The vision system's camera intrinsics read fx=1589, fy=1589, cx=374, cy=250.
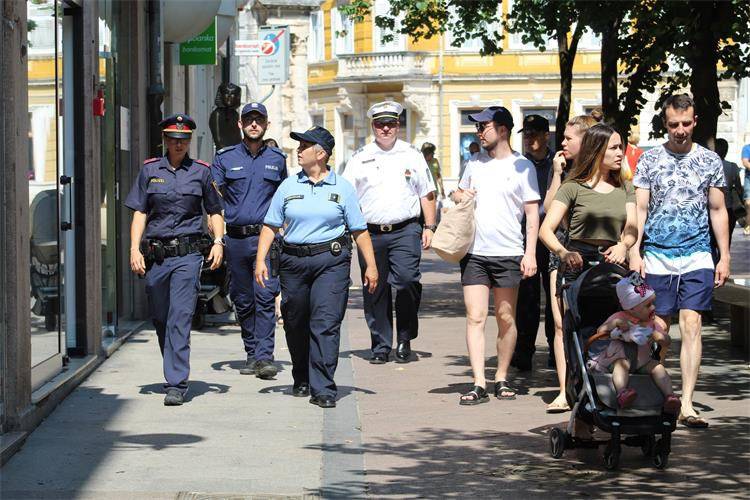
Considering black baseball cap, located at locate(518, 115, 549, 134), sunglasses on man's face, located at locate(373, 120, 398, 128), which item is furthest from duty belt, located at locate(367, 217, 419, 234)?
black baseball cap, located at locate(518, 115, 549, 134)

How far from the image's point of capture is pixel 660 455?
322 inches

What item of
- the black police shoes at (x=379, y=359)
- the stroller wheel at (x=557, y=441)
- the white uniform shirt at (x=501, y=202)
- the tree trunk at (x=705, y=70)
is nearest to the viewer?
the stroller wheel at (x=557, y=441)

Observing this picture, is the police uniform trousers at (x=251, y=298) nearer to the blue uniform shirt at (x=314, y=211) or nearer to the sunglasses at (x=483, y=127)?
the blue uniform shirt at (x=314, y=211)

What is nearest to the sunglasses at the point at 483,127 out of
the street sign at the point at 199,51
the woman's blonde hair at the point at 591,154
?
the woman's blonde hair at the point at 591,154

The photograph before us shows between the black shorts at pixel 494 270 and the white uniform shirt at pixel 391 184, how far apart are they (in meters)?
2.34

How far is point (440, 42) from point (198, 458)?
52593mm

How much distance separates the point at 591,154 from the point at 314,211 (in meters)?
1.93

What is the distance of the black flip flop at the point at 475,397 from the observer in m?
10.4

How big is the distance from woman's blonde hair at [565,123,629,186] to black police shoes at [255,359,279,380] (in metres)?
3.09

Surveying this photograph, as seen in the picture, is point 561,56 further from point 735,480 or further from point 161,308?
point 735,480

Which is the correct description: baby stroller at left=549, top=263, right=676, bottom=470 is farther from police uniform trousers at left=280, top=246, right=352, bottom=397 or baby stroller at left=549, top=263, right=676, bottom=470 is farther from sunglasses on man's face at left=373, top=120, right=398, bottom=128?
sunglasses on man's face at left=373, top=120, right=398, bottom=128

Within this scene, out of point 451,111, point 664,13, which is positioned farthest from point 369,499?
point 451,111

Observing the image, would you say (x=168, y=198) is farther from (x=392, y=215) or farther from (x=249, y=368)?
(x=392, y=215)

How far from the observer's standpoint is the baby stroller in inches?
321
